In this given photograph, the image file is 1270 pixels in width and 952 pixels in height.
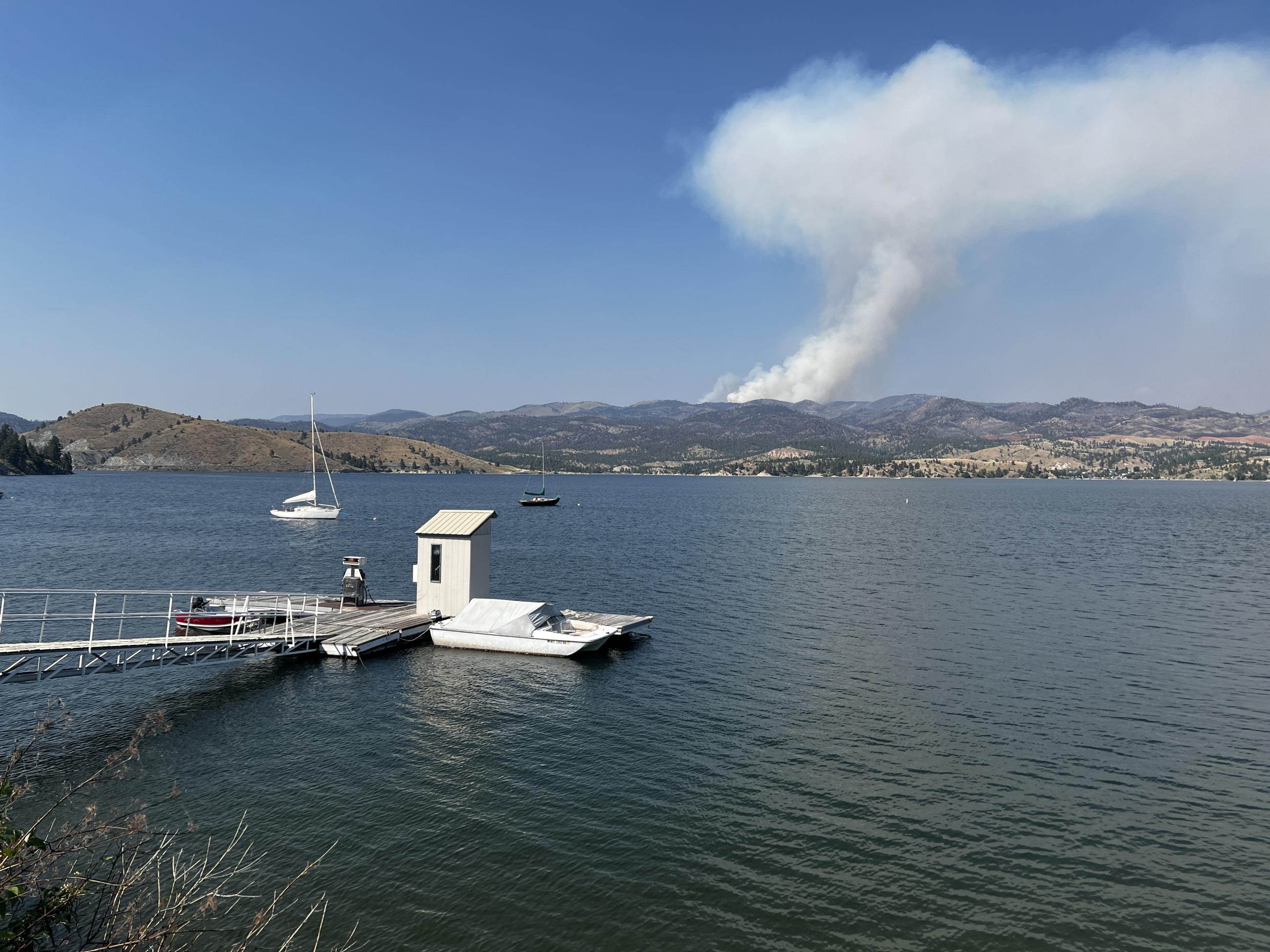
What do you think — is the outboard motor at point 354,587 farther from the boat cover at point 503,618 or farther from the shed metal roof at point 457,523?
the boat cover at point 503,618

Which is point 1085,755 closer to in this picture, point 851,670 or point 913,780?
point 913,780

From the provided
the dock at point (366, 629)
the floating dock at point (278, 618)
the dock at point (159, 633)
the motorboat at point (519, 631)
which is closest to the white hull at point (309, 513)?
the dock at point (159, 633)

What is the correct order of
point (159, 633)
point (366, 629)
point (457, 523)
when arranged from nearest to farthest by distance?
1. point (366, 629)
2. point (159, 633)
3. point (457, 523)

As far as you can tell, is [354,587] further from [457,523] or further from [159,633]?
[159,633]

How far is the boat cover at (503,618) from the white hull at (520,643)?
0.23 metres

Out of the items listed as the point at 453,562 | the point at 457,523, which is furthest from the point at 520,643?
the point at 457,523

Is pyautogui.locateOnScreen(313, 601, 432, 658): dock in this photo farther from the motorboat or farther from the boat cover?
the boat cover

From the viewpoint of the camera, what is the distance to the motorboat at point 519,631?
134ft

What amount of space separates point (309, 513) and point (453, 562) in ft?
316

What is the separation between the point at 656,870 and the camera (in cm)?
2012

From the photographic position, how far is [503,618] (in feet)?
139

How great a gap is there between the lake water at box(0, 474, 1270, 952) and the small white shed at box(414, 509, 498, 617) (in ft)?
18.6

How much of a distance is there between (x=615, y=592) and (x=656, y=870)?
41850 mm

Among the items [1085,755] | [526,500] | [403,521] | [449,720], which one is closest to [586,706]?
[449,720]
